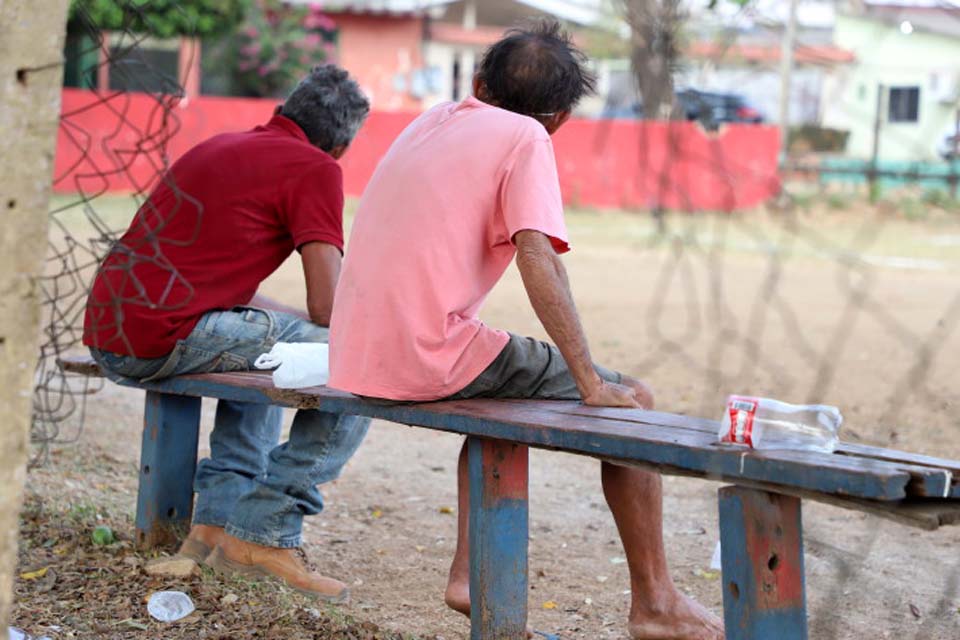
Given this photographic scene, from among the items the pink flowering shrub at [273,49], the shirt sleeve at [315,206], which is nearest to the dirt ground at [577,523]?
the shirt sleeve at [315,206]

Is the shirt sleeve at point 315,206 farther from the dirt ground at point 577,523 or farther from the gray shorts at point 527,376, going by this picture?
the dirt ground at point 577,523

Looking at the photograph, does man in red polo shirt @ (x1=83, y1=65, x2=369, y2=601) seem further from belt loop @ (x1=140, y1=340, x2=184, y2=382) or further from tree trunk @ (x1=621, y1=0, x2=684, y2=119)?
tree trunk @ (x1=621, y1=0, x2=684, y2=119)

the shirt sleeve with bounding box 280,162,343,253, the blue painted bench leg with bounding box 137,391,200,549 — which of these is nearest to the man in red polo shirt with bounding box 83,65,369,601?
the shirt sleeve with bounding box 280,162,343,253

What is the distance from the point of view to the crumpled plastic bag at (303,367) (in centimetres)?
354

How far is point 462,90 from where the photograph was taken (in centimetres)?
2636

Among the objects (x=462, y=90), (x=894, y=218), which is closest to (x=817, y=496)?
(x=894, y=218)

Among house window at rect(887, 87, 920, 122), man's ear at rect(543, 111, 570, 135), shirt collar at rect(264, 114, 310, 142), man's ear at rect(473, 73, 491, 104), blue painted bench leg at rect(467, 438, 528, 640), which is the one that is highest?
house window at rect(887, 87, 920, 122)

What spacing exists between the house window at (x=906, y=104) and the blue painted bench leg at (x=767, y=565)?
5916 millimetres

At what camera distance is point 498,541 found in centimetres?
319

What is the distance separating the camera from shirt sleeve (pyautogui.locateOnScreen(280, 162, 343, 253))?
12.5ft

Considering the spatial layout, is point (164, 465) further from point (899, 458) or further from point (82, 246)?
point (899, 458)

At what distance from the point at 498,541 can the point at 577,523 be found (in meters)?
1.66

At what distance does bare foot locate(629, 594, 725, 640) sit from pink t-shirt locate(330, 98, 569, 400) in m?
0.72

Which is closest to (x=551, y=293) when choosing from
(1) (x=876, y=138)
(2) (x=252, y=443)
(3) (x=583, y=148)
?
(1) (x=876, y=138)
